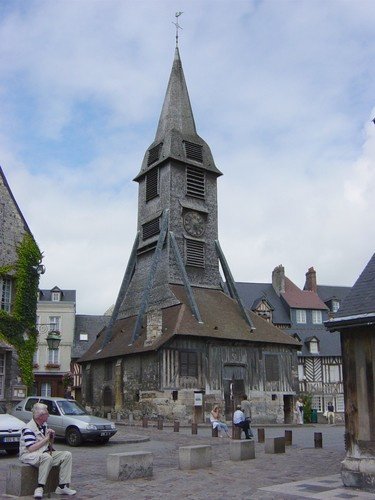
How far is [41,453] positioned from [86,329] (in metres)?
37.6

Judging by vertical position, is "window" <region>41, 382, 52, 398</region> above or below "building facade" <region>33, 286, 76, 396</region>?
below

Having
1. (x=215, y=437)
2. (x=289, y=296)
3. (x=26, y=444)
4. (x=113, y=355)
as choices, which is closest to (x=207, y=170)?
(x=113, y=355)

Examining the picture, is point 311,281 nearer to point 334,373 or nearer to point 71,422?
point 334,373

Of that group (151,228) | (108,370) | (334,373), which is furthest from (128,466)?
(334,373)

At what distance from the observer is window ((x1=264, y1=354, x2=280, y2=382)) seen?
27812 mm

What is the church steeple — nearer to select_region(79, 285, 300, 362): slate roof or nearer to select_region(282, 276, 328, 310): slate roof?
select_region(79, 285, 300, 362): slate roof

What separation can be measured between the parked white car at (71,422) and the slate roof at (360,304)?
7.77 metres

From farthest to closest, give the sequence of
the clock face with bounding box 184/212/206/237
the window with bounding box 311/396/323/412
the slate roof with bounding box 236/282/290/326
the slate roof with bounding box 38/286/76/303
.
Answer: the slate roof with bounding box 236/282/290/326 → the slate roof with bounding box 38/286/76/303 → the window with bounding box 311/396/323/412 → the clock face with bounding box 184/212/206/237

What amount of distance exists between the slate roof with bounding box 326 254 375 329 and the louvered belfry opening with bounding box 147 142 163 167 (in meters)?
25.3

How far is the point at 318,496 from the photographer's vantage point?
7.34m

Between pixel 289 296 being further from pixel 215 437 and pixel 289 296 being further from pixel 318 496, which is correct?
pixel 318 496

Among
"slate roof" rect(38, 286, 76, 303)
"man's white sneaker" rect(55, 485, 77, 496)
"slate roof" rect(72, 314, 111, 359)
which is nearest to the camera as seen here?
"man's white sneaker" rect(55, 485, 77, 496)

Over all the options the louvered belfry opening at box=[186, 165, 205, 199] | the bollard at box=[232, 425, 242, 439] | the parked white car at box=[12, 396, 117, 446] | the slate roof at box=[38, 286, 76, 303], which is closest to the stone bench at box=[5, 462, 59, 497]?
the parked white car at box=[12, 396, 117, 446]

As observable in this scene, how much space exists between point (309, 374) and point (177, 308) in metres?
16.5
